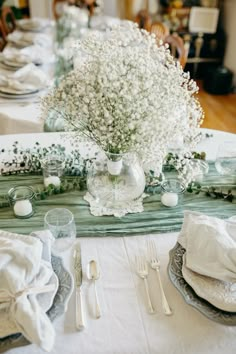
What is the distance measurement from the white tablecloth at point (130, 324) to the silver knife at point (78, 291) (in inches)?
0.4

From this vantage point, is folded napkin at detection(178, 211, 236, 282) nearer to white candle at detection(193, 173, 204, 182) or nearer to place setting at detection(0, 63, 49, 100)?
white candle at detection(193, 173, 204, 182)

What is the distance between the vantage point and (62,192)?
113cm

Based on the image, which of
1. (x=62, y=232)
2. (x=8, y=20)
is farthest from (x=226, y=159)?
(x=8, y=20)

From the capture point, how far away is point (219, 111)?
3.71 meters

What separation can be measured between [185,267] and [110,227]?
25 cm

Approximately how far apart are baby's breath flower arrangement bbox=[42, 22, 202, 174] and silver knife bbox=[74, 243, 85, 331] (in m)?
0.28

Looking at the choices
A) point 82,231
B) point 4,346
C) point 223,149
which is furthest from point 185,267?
point 223,149

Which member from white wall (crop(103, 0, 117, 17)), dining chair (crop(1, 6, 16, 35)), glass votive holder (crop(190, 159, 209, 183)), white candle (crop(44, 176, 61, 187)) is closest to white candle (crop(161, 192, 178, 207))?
glass votive holder (crop(190, 159, 209, 183))

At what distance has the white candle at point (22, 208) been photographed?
1024 mm

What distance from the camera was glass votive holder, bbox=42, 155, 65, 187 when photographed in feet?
3.77

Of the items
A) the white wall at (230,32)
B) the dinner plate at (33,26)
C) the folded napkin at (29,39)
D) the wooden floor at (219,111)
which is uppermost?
the dinner plate at (33,26)

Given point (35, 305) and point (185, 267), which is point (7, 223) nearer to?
point (35, 305)

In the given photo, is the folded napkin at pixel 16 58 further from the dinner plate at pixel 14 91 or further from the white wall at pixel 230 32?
the white wall at pixel 230 32

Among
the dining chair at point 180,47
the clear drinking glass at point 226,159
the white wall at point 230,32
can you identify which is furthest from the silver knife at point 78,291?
the white wall at point 230,32
